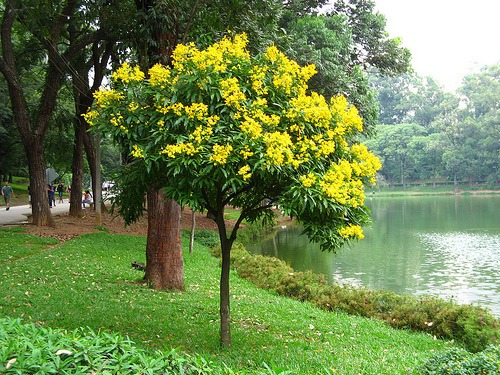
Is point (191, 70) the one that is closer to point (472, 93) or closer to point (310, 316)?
point (310, 316)

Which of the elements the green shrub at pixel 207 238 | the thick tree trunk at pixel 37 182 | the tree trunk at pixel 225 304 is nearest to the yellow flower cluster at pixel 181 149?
the tree trunk at pixel 225 304

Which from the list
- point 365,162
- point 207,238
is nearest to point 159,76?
point 365,162

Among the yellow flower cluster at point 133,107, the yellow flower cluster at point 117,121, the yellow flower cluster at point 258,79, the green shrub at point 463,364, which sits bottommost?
the green shrub at point 463,364

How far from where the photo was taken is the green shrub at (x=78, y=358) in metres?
3.05

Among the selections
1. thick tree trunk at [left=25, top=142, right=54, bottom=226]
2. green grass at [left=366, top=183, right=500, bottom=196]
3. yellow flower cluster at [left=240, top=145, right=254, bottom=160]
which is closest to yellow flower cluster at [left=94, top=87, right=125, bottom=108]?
yellow flower cluster at [left=240, top=145, right=254, bottom=160]

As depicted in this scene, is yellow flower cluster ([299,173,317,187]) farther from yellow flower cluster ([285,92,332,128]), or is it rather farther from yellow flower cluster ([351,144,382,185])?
yellow flower cluster ([285,92,332,128])

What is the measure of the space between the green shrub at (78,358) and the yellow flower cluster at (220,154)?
2229mm

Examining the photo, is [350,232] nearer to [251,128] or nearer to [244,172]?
[244,172]

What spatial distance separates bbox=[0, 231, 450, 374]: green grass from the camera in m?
6.39

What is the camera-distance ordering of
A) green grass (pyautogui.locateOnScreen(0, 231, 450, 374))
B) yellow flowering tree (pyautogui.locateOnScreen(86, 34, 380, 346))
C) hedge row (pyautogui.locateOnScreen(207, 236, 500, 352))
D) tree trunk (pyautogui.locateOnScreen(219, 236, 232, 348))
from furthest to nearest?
hedge row (pyautogui.locateOnScreen(207, 236, 500, 352))
tree trunk (pyautogui.locateOnScreen(219, 236, 232, 348))
green grass (pyautogui.locateOnScreen(0, 231, 450, 374))
yellow flowering tree (pyautogui.locateOnScreen(86, 34, 380, 346))

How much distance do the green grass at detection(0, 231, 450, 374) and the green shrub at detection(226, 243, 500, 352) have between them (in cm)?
50

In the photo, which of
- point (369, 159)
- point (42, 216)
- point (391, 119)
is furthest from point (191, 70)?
point (391, 119)

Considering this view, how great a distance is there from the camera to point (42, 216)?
53.5 feet

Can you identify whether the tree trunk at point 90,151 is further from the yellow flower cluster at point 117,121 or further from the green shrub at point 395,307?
the yellow flower cluster at point 117,121
